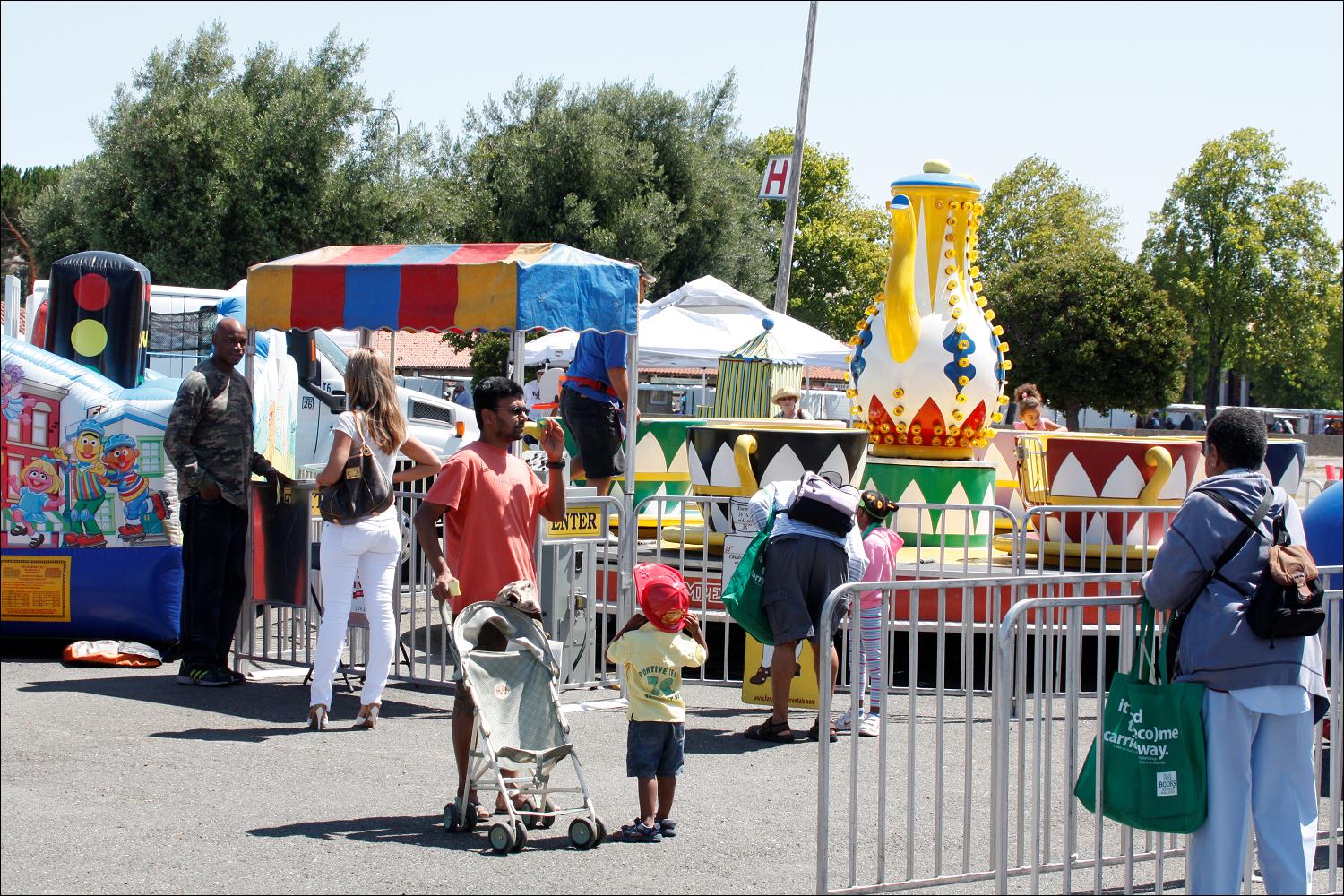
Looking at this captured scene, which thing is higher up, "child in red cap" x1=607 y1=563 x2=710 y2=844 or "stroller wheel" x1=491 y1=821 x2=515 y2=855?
"child in red cap" x1=607 y1=563 x2=710 y2=844

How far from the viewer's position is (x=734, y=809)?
6.41 m

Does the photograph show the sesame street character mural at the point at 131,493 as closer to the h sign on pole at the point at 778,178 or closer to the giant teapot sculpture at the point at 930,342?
the giant teapot sculpture at the point at 930,342

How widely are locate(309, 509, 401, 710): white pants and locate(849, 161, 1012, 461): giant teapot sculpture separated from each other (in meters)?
5.22

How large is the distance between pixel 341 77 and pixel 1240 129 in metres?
40.0

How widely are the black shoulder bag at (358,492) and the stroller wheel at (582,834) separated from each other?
2.25 metres

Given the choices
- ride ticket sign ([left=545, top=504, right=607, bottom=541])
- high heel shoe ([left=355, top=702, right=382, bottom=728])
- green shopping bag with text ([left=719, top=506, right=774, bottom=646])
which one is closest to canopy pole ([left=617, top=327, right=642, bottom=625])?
ride ticket sign ([left=545, top=504, right=607, bottom=541])

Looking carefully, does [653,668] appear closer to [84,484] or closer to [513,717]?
[513,717]

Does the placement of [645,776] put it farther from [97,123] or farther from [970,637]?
[97,123]

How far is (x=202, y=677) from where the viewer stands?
27.4 feet

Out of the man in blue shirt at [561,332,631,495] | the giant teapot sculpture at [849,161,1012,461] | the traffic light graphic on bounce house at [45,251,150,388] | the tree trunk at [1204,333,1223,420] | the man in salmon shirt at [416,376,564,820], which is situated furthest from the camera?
the tree trunk at [1204,333,1223,420]

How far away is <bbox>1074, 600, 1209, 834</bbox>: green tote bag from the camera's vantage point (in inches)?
187

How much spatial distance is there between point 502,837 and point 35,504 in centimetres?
464

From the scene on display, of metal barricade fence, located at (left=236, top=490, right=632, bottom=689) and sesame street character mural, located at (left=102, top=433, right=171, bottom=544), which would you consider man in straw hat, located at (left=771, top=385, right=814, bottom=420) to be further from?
sesame street character mural, located at (left=102, top=433, right=171, bottom=544)

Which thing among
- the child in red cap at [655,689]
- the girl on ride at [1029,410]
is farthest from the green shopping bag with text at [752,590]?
the girl on ride at [1029,410]
